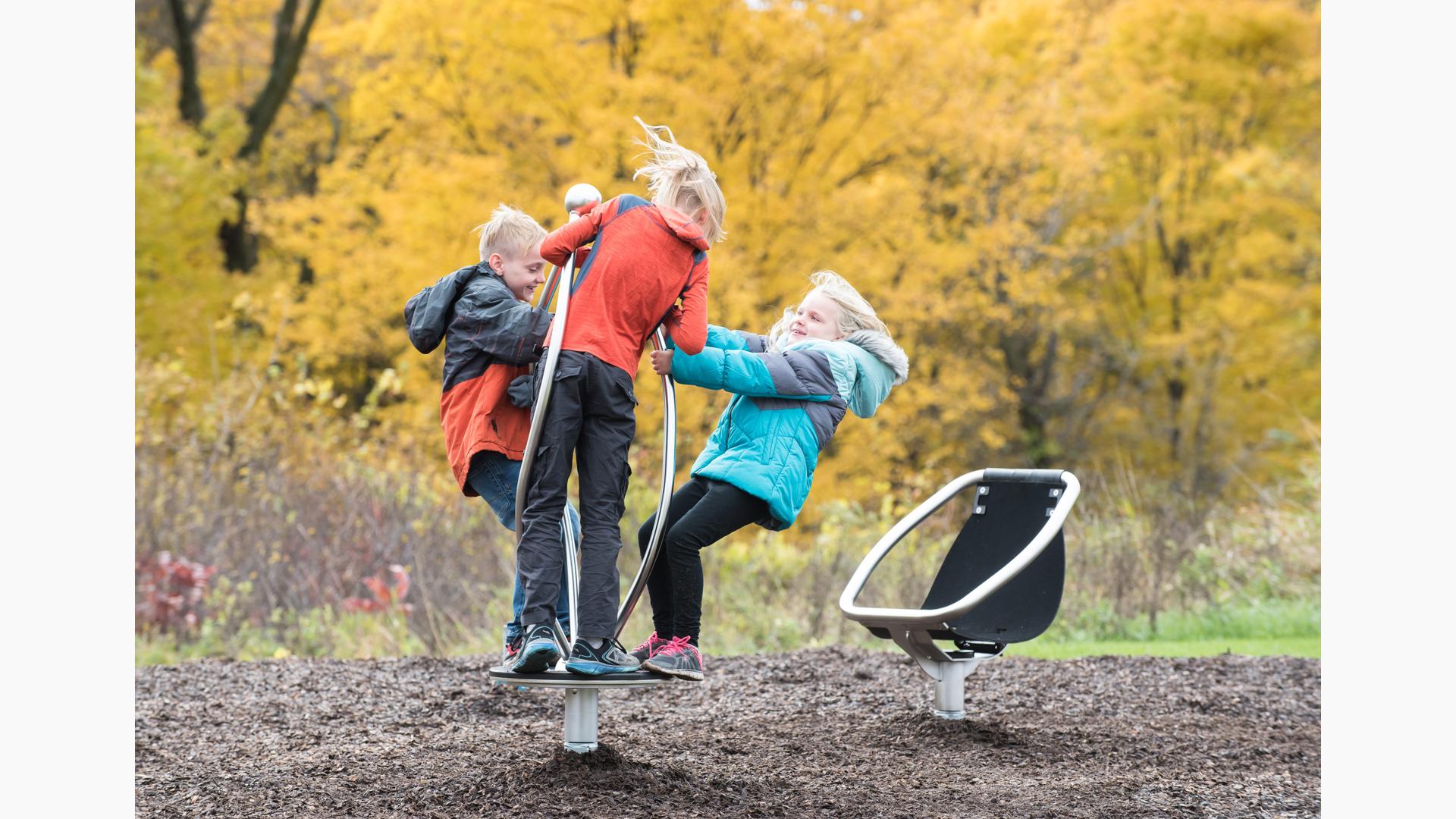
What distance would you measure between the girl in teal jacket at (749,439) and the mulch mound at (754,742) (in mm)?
572

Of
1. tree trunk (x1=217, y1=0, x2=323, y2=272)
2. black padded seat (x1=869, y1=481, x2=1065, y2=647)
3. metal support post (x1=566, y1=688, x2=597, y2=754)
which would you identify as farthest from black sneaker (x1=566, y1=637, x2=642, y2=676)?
tree trunk (x1=217, y1=0, x2=323, y2=272)

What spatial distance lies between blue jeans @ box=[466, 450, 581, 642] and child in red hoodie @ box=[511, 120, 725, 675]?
0.20 m

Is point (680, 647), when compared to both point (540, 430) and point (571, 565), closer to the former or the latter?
point (571, 565)

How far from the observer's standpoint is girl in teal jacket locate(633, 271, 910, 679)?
3.98m

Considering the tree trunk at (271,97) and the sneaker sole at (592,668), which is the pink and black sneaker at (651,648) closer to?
the sneaker sole at (592,668)

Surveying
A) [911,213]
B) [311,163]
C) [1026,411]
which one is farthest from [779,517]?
[311,163]

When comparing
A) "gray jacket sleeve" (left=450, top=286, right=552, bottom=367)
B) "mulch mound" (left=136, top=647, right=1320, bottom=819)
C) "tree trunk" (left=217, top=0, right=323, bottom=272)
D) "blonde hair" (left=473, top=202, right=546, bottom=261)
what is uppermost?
"tree trunk" (left=217, top=0, right=323, bottom=272)

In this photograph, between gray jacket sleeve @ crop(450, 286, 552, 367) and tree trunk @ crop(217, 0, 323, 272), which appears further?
tree trunk @ crop(217, 0, 323, 272)

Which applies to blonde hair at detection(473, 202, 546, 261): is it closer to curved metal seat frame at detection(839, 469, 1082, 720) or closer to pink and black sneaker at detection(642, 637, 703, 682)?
pink and black sneaker at detection(642, 637, 703, 682)

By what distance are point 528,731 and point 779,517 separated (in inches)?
67.0

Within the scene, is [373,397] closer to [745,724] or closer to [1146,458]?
[745,724]

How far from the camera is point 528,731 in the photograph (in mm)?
5160

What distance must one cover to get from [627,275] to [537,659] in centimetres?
113

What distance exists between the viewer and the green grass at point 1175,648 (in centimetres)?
732
